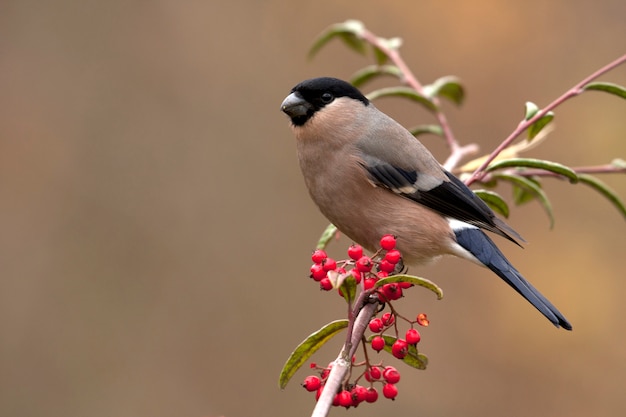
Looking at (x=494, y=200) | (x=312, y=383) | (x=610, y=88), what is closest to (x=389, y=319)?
(x=312, y=383)

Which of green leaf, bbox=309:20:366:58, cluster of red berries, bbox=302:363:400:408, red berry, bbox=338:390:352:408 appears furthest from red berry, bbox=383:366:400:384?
green leaf, bbox=309:20:366:58

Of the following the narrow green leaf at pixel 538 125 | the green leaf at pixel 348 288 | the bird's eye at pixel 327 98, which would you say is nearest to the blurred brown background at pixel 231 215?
the bird's eye at pixel 327 98

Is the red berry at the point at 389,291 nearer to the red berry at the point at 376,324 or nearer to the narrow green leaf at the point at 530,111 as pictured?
the red berry at the point at 376,324

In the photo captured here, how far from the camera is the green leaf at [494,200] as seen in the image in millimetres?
2732

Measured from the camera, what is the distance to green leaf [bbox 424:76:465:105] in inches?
126

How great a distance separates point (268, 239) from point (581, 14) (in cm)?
246

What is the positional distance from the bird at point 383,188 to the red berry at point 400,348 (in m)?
0.82

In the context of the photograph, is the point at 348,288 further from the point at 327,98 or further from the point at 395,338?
the point at 327,98

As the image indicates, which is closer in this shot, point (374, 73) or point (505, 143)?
point (505, 143)

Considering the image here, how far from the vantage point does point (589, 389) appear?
4.52m

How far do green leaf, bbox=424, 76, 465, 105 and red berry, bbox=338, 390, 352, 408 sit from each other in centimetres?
156

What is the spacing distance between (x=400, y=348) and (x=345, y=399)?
234mm

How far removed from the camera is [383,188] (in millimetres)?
2988

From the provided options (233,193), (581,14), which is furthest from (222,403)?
(581,14)
